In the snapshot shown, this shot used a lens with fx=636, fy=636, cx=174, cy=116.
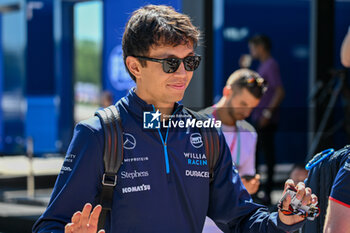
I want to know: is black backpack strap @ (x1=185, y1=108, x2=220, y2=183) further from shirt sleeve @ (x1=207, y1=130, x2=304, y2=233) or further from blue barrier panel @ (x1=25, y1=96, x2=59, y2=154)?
blue barrier panel @ (x1=25, y1=96, x2=59, y2=154)

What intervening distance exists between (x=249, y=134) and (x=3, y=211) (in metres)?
5.02

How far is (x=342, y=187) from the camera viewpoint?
2.36 meters

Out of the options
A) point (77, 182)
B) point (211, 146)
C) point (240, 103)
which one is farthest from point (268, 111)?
point (77, 182)

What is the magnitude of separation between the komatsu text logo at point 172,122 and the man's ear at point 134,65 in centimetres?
17

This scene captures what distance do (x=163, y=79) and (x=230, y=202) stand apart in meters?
0.54

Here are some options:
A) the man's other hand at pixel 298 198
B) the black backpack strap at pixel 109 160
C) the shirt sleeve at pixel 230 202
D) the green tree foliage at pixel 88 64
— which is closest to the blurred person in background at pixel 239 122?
the shirt sleeve at pixel 230 202

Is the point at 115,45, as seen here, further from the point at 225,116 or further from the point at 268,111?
the point at 225,116

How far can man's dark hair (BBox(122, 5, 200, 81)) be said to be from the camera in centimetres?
236

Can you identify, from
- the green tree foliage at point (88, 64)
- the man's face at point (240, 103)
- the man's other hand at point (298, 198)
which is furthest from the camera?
the green tree foliage at point (88, 64)

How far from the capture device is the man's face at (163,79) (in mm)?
2369

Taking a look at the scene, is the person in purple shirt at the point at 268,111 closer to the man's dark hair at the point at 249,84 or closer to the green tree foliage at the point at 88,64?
the man's dark hair at the point at 249,84

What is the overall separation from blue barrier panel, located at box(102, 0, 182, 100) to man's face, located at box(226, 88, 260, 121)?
156cm

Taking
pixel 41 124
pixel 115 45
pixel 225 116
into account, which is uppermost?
pixel 115 45

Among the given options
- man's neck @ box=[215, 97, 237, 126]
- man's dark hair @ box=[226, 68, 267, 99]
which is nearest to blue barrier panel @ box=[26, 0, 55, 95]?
man's dark hair @ box=[226, 68, 267, 99]
